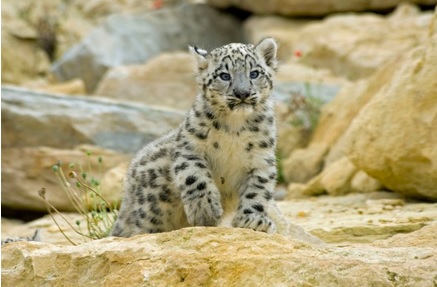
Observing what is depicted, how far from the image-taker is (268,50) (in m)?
7.17

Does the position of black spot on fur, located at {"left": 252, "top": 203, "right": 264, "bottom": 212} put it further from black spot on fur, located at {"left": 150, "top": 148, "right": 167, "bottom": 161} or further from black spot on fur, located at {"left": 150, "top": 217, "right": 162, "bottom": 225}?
black spot on fur, located at {"left": 150, "top": 148, "right": 167, "bottom": 161}

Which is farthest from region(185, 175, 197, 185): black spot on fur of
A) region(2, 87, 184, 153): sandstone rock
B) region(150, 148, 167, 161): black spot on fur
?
region(2, 87, 184, 153): sandstone rock

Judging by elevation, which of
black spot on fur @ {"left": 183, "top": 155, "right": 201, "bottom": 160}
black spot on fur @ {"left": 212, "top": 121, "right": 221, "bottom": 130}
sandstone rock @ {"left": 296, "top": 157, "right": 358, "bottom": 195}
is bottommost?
sandstone rock @ {"left": 296, "top": 157, "right": 358, "bottom": 195}

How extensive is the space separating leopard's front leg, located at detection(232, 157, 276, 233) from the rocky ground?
37 centimetres

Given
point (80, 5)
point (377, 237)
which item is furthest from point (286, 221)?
point (80, 5)

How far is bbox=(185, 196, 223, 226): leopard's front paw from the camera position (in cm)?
656

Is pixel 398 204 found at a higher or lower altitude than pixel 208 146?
A: lower

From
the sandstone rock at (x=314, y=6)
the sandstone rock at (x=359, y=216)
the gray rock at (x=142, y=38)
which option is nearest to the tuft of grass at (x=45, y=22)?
the gray rock at (x=142, y=38)

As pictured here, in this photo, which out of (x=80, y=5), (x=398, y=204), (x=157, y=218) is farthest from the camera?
(x=80, y=5)

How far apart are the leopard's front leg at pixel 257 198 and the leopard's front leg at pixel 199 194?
0.16 meters

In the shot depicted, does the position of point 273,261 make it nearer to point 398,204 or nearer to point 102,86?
point 398,204

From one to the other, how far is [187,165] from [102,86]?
10627 mm

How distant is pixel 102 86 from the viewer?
1709 centimetres

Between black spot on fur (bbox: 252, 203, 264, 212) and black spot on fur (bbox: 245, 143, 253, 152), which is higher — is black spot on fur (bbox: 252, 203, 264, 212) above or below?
below
